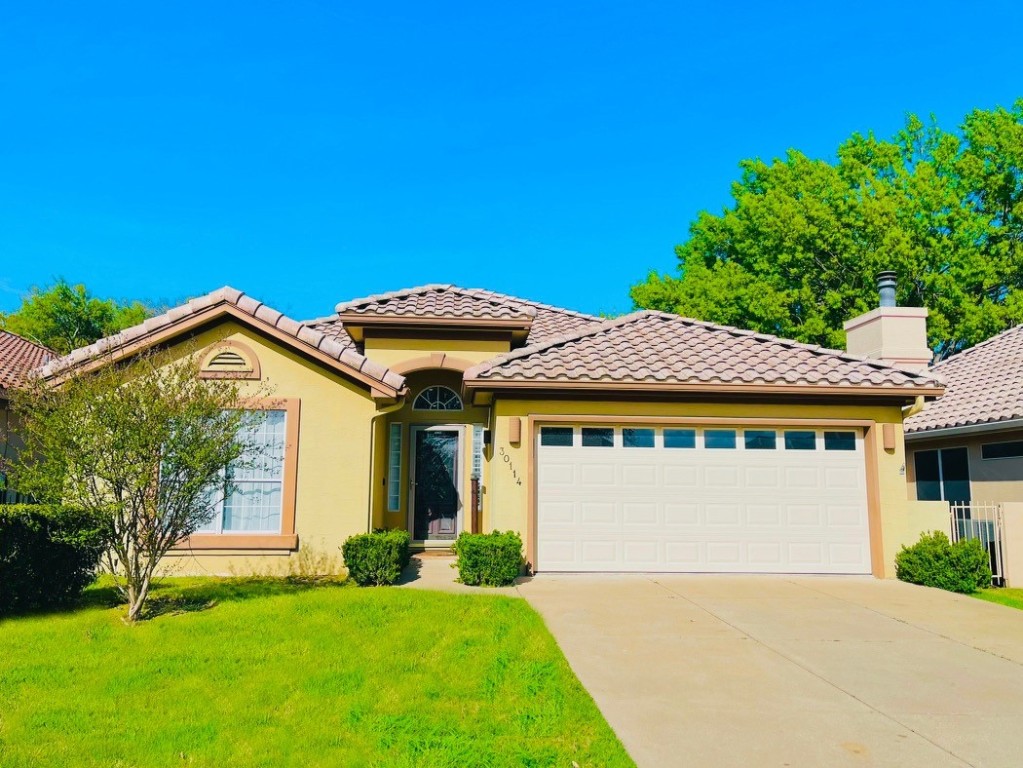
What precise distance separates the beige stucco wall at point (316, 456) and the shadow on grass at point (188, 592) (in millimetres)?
359

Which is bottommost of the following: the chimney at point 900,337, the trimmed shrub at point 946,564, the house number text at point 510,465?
the trimmed shrub at point 946,564

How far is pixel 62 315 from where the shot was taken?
38.2 m

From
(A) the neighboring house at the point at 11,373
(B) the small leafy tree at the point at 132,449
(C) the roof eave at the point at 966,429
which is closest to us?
(B) the small leafy tree at the point at 132,449

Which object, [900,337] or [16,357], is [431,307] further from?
[16,357]

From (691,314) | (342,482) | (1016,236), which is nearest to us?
(342,482)

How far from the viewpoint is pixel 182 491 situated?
8203 mm

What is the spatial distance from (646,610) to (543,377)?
412 centimetres

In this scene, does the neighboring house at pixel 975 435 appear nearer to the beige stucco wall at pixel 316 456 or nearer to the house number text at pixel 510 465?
the house number text at pixel 510 465

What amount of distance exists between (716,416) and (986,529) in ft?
15.7

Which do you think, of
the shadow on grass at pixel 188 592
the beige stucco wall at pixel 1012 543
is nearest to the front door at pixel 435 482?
the shadow on grass at pixel 188 592

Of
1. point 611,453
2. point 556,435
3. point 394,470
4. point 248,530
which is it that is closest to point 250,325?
point 248,530

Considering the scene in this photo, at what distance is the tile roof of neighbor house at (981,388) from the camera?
13.9m

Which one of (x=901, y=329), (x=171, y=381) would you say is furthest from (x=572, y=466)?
(x=901, y=329)

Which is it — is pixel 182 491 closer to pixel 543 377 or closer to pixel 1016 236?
pixel 543 377
